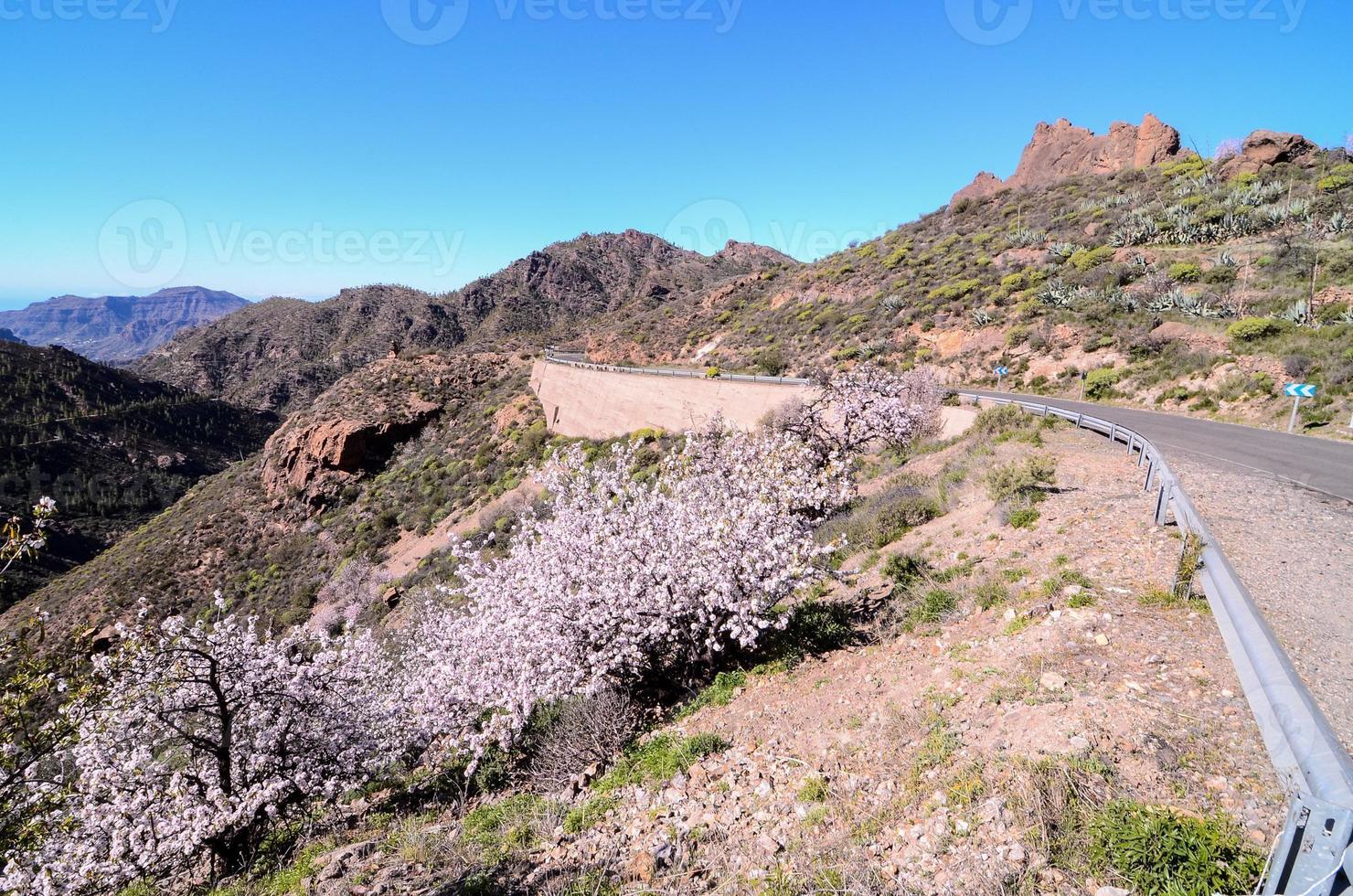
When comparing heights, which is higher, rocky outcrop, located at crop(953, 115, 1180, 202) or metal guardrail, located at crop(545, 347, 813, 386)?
rocky outcrop, located at crop(953, 115, 1180, 202)

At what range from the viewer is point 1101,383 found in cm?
2225

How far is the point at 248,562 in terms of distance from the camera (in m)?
35.2

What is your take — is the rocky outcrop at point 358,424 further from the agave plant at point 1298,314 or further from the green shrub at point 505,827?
the agave plant at point 1298,314

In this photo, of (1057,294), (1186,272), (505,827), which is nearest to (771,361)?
(1057,294)

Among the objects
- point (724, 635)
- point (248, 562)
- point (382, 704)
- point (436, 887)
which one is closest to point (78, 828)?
point (382, 704)

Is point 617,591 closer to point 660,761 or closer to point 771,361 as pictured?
point 660,761

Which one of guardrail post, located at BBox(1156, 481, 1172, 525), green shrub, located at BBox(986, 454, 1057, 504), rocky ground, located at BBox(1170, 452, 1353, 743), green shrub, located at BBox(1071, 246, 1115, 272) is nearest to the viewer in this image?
rocky ground, located at BBox(1170, 452, 1353, 743)

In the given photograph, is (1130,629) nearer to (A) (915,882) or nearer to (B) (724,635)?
(A) (915,882)

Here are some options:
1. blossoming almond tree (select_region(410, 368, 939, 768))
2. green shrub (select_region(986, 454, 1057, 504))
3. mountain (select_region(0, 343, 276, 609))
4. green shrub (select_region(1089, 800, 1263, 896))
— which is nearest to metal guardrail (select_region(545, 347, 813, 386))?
green shrub (select_region(986, 454, 1057, 504))

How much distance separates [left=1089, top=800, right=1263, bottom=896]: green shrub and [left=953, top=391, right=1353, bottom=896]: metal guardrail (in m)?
0.50

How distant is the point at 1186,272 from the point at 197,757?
124ft

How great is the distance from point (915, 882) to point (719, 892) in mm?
1603

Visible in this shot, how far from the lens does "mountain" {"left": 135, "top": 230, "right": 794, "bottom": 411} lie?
87.4 m

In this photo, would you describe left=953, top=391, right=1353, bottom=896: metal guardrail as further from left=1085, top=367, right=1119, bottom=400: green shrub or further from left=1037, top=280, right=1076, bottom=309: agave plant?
left=1037, top=280, right=1076, bottom=309: agave plant
